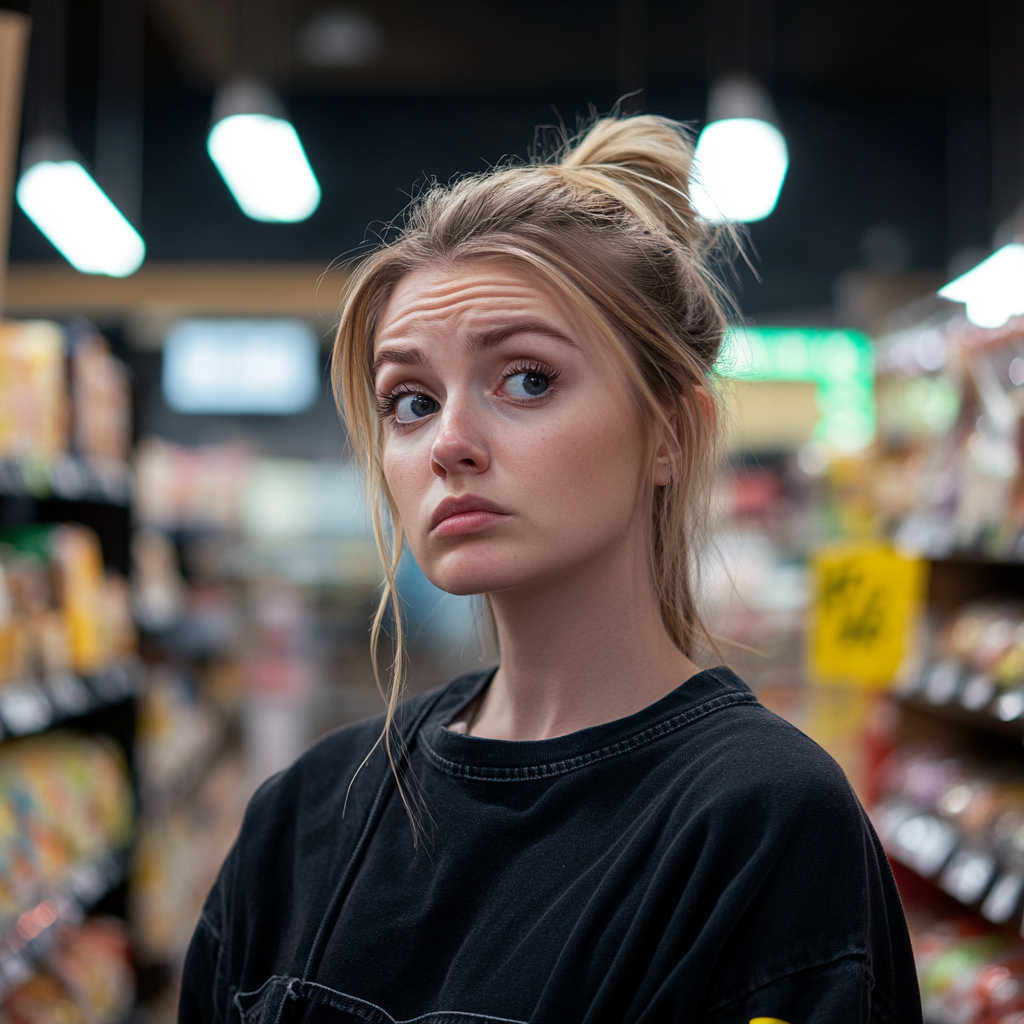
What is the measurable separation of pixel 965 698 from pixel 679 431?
1.55m

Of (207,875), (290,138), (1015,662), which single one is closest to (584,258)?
(1015,662)

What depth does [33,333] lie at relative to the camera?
9.20 ft

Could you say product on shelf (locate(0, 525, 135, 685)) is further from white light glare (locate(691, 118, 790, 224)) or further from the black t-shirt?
white light glare (locate(691, 118, 790, 224))

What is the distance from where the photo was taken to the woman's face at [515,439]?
984 millimetres

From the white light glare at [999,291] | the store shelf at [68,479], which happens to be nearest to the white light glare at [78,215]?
the store shelf at [68,479]

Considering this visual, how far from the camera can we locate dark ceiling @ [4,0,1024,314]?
6332 mm

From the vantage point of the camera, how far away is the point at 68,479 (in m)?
2.83

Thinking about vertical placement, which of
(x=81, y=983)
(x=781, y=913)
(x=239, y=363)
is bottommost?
(x=81, y=983)

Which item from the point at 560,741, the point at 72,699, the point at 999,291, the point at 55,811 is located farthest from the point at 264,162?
the point at 560,741

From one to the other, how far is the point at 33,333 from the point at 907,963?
2.63 m

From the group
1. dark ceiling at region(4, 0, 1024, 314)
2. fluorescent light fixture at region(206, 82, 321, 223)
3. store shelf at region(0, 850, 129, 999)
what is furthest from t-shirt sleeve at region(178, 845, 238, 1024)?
dark ceiling at region(4, 0, 1024, 314)

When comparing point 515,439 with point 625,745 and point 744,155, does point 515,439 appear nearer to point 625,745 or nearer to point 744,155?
point 625,745

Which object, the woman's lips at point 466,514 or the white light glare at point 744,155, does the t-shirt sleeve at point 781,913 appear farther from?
the white light glare at point 744,155

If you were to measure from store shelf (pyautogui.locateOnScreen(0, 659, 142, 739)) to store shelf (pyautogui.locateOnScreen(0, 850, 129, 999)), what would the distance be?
1.30ft
